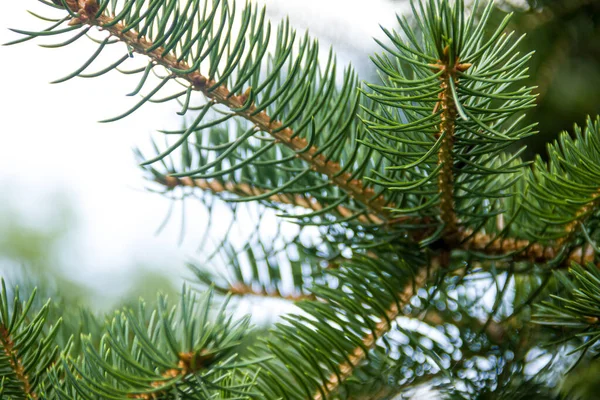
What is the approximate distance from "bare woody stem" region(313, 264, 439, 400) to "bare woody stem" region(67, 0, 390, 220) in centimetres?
4

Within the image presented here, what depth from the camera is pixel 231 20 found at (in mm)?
221

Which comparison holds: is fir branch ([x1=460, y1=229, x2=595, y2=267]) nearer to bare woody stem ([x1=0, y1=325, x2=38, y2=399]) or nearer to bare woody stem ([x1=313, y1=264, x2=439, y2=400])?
bare woody stem ([x1=313, y1=264, x2=439, y2=400])

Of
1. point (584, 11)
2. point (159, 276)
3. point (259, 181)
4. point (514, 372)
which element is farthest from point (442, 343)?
point (159, 276)

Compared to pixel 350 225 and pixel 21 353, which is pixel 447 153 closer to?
pixel 350 225

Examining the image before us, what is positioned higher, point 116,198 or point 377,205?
point 377,205

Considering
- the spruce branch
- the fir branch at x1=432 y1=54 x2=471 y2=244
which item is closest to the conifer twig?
the fir branch at x1=432 y1=54 x2=471 y2=244

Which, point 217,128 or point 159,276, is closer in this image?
point 217,128

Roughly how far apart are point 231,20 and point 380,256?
0.15 meters

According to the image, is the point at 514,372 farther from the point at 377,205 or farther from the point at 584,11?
the point at 584,11

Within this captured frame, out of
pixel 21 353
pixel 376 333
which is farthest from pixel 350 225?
pixel 21 353

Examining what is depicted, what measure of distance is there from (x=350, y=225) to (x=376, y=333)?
58mm

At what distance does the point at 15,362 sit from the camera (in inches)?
9.3

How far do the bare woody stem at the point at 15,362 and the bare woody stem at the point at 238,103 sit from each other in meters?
0.13

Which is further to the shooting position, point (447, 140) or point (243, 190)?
point (243, 190)
